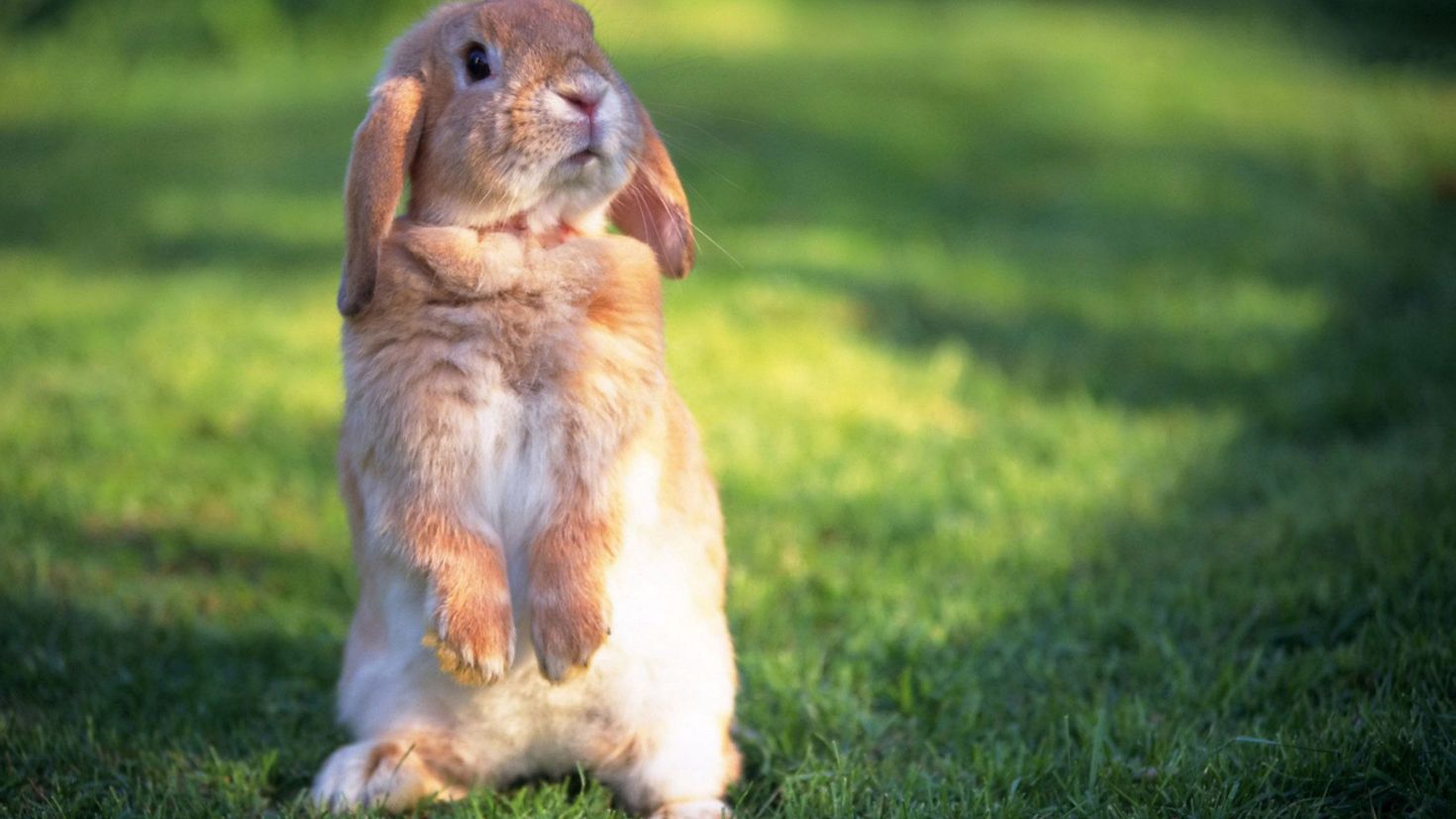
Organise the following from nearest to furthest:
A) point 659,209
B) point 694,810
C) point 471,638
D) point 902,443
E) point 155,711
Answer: point 471,638 → point 694,810 → point 659,209 → point 155,711 → point 902,443

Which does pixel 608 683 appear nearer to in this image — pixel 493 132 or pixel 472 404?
pixel 472 404

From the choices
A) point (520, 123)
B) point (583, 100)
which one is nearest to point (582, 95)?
point (583, 100)

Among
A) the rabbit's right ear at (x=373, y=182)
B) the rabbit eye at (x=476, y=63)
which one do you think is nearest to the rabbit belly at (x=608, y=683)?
the rabbit's right ear at (x=373, y=182)

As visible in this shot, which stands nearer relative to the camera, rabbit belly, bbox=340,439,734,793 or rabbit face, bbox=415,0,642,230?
rabbit face, bbox=415,0,642,230

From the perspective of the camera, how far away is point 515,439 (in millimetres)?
2301

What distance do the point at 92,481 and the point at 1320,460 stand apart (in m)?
3.93

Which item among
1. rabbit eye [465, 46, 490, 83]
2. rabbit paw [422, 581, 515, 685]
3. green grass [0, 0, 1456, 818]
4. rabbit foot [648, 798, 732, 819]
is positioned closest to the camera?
rabbit paw [422, 581, 515, 685]

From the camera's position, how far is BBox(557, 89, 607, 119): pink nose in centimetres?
232

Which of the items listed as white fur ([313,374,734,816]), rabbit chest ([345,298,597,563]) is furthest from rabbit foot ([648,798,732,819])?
rabbit chest ([345,298,597,563])

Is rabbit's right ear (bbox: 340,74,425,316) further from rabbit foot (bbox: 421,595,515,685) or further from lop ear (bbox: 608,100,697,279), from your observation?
rabbit foot (bbox: 421,595,515,685)

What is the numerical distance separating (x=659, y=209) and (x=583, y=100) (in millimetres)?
351

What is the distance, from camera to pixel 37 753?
2.67m

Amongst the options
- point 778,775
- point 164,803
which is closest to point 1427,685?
point 778,775

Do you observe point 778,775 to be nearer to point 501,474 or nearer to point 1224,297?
point 501,474
